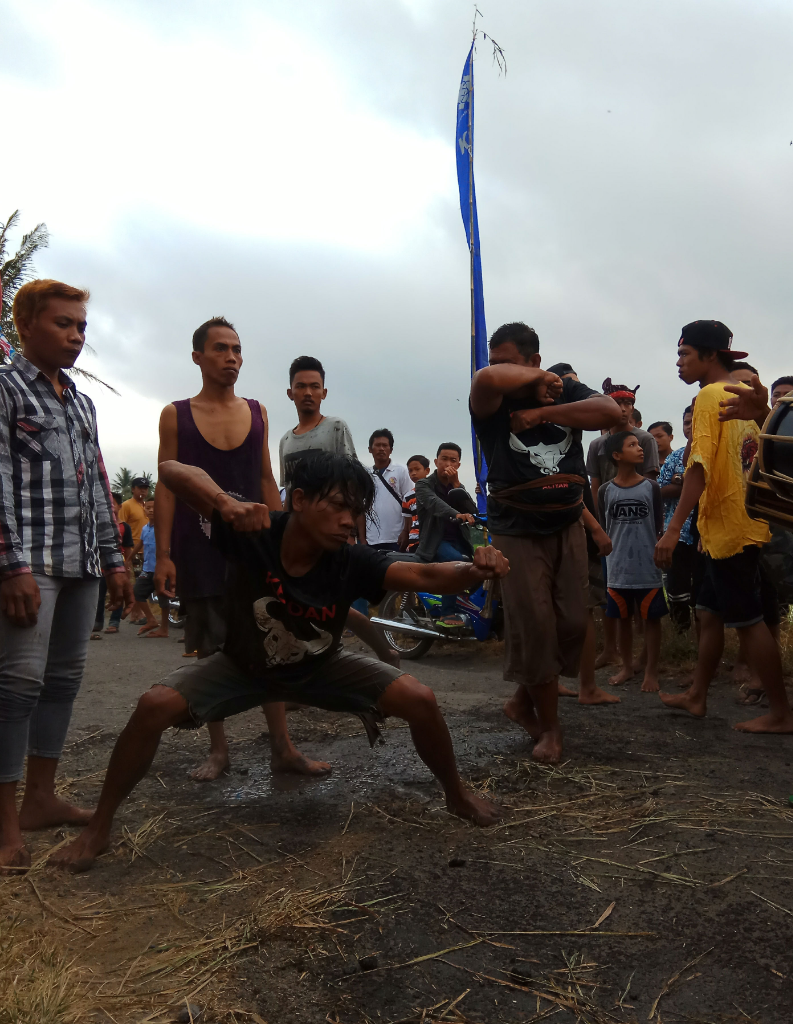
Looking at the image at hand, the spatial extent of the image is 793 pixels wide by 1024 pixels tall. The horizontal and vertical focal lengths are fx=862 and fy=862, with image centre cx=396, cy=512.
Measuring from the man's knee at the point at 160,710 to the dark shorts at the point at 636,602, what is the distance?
3.82 metres

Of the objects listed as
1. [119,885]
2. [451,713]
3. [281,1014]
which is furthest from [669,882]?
[451,713]

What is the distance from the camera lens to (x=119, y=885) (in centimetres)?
271

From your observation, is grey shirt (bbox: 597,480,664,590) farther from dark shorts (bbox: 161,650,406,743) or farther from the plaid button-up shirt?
the plaid button-up shirt

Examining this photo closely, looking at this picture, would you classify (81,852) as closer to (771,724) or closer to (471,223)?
(771,724)

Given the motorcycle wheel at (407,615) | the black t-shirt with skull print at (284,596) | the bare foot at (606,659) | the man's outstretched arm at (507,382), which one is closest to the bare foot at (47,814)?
the black t-shirt with skull print at (284,596)

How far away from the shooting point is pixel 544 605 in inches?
160

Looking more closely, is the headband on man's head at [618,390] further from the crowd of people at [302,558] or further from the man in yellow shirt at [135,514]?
the man in yellow shirt at [135,514]

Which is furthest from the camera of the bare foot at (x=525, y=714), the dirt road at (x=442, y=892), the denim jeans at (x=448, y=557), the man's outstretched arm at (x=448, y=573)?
the denim jeans at (x=448, y=557)

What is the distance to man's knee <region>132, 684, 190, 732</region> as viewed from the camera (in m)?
2.82

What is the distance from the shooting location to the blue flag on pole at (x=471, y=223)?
27.2 feet

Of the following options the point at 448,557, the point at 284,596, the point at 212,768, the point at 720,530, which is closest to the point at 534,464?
the point at 720,530

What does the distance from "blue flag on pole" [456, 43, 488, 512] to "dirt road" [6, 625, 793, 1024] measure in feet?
15.2

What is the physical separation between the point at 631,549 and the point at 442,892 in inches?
152

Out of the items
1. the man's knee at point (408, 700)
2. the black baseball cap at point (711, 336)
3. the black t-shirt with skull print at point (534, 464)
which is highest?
the black baseball cap at point (711, 336)
